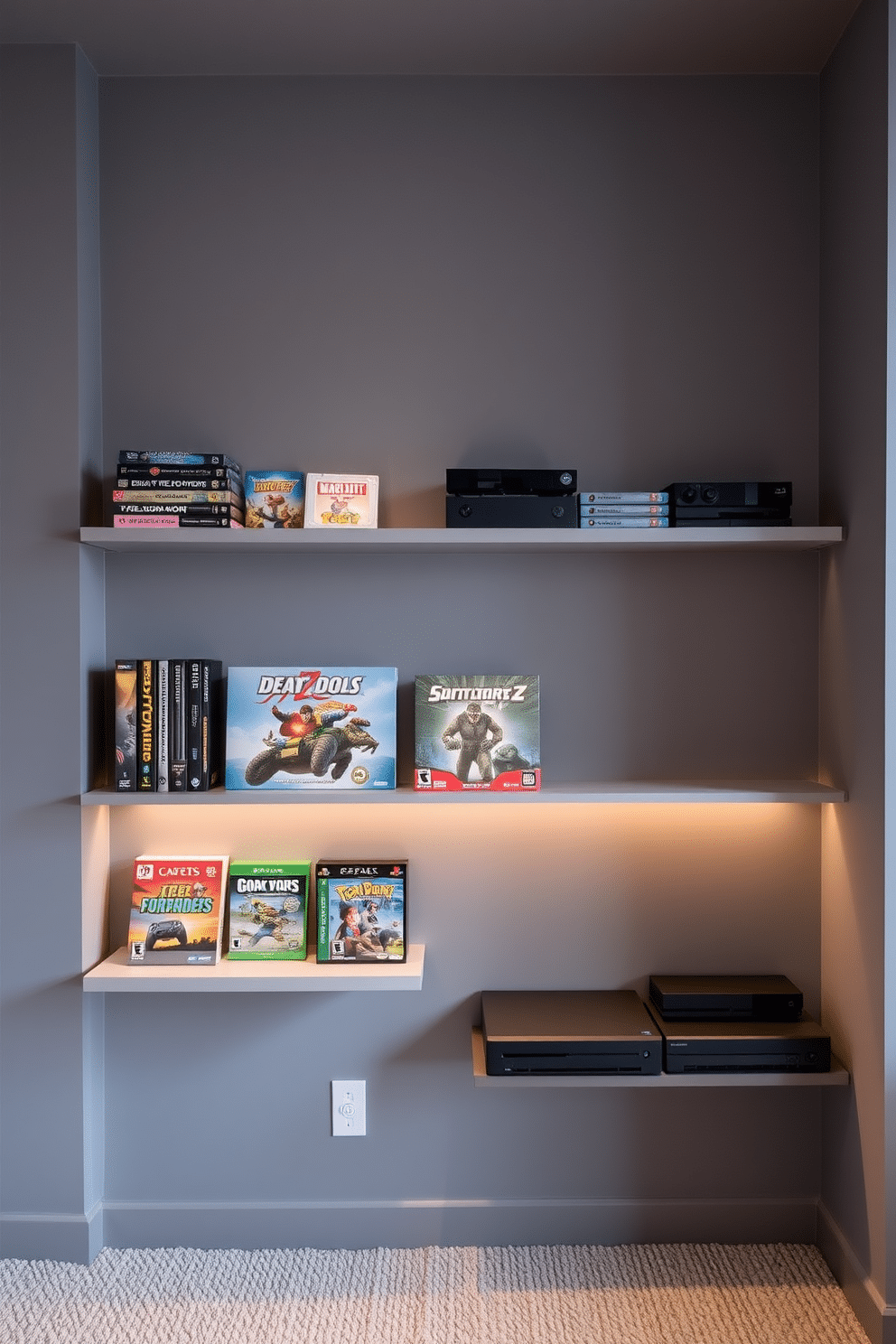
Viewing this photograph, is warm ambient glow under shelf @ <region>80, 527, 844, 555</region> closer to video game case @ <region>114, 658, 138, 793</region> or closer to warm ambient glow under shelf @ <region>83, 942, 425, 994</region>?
video game case @ <region>114, 658, 138, 793</region>

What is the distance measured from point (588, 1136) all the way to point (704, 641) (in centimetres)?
113

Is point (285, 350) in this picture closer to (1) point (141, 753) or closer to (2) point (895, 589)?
(1) point (141, 753)

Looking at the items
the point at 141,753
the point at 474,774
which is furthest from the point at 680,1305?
the point at 141,753

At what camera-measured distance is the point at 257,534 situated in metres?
1.85

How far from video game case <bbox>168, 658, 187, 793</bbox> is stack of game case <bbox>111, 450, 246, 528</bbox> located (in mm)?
297

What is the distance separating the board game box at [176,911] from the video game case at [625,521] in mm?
1071

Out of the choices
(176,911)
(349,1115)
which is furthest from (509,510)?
(349,1115)

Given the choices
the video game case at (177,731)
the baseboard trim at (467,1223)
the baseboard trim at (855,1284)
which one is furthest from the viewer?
the baseboard trim at (467,1223)

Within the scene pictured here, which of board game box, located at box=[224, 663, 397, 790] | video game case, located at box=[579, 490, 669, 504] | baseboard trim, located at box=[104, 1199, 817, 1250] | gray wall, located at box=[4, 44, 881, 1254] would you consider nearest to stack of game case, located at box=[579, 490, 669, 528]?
video game case, located at box=[579, 490, 669, 504]

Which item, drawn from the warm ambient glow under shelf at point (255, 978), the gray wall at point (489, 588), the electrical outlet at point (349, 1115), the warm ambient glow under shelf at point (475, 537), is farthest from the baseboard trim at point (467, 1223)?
the warm ambient glow under shelf at point (475, 537)

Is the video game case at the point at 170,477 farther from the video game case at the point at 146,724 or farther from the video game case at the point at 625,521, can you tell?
the video game case at the point at 625,521

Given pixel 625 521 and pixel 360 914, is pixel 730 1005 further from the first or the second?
pixel 625 521

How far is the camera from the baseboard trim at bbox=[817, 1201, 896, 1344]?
171cm

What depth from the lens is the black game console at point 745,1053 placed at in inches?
73.3
